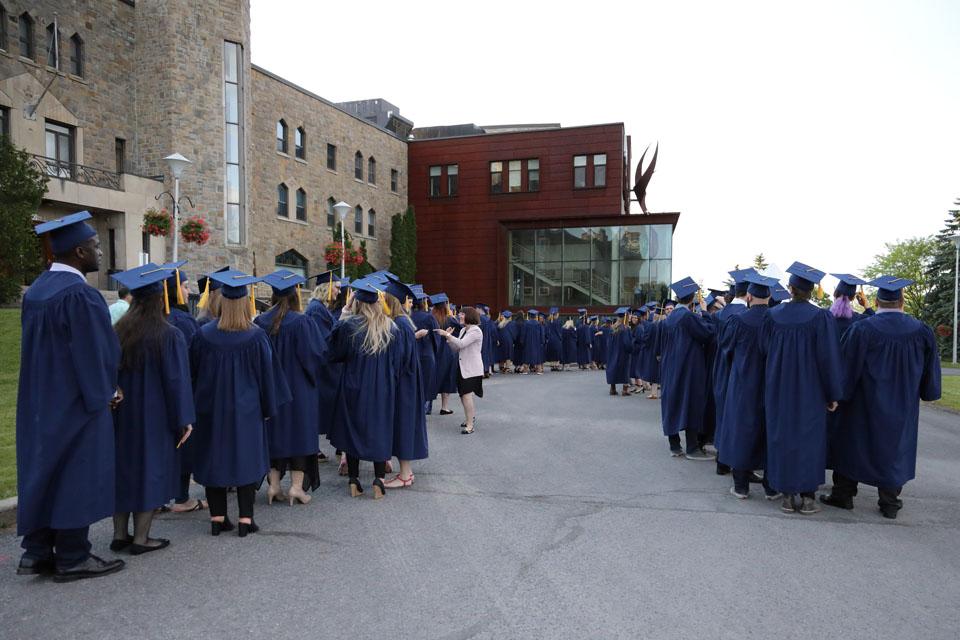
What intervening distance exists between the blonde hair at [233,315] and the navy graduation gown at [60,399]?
107cm

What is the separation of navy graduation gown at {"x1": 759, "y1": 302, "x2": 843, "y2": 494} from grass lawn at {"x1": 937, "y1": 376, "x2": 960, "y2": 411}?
10.1m

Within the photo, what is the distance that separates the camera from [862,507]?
19.6 feet

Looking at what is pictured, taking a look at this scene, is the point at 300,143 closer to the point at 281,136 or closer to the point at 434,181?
the point at 281,136

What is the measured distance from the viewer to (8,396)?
1123 cm

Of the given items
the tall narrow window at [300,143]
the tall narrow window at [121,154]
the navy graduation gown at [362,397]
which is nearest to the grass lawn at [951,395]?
the navy graduation gown at [362,397]

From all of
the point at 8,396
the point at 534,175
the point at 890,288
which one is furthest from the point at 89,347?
the point at 534,175

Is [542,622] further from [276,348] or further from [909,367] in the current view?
[909,367]

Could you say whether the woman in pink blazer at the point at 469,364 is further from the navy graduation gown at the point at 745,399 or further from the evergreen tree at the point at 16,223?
the evergreen tree at the point at 16,223

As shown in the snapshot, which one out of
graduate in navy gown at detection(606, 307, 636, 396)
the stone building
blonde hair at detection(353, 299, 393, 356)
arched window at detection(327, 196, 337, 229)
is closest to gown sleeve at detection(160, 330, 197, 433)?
blonde hair at detection(353, 299, 393, 356)

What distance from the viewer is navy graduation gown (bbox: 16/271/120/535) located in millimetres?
3926

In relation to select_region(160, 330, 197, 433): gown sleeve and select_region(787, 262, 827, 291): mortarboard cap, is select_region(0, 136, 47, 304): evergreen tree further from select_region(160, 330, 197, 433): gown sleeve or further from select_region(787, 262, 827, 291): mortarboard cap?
select_region(787, 262, 827, 291): mortarboard cap

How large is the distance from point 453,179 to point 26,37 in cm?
2226

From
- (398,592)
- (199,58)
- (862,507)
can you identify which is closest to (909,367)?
(862,507)

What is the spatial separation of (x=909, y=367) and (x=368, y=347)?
5010 millimetres
